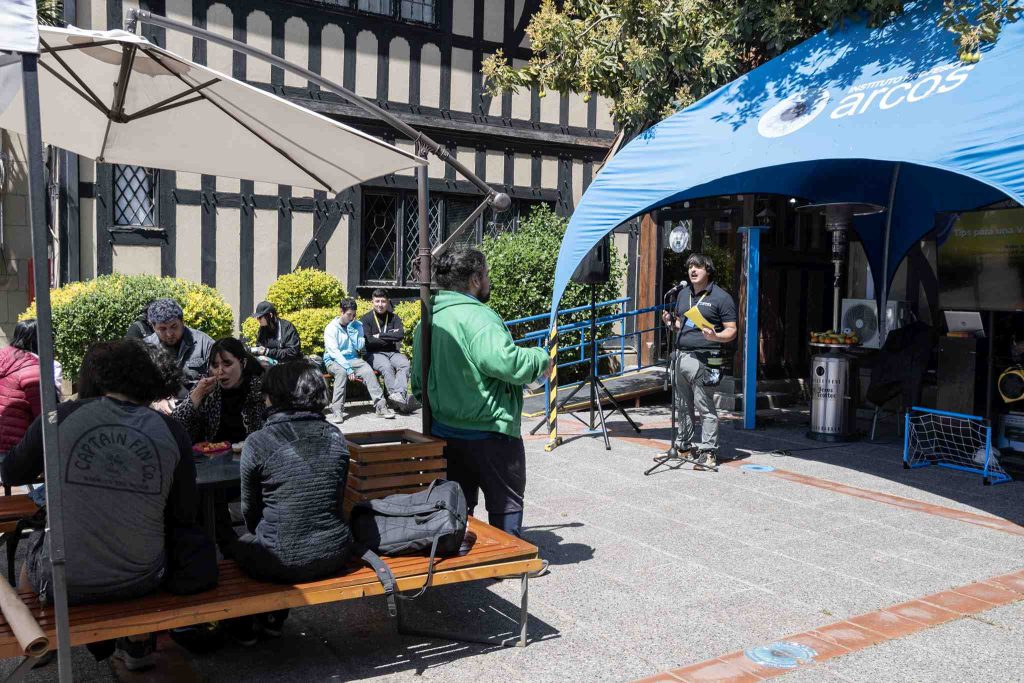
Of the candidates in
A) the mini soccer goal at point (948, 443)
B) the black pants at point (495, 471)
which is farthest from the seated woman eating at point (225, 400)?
the mini soccer goal at point (948, 443)

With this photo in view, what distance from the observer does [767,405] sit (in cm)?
1172

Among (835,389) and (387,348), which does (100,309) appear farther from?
(835,389)

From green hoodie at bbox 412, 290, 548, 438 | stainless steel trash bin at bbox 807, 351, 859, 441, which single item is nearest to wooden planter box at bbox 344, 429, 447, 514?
green hoodie at bbox 412, 290, 548, 438

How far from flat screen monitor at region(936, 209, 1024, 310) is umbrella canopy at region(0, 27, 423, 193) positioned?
7.04m

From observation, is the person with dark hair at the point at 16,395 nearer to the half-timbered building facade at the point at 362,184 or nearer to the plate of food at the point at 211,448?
the plate of food at the point at 211,448

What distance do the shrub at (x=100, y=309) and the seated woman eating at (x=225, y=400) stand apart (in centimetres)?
517

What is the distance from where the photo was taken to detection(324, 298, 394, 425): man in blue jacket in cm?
1042

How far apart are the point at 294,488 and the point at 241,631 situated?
88 centimetres

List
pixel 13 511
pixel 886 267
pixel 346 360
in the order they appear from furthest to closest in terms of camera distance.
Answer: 1. pixel 886 267
2. pixel 346 360
3. pixel 13 511

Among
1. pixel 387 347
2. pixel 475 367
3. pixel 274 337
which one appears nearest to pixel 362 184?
pixel 387 347

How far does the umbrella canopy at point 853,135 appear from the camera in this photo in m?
6.27

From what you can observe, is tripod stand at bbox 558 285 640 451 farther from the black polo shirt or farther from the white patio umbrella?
the white patio umbrella

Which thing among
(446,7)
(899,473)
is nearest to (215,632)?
(899,473)

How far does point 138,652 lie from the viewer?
354 centimetres
